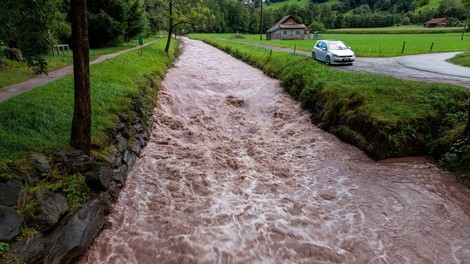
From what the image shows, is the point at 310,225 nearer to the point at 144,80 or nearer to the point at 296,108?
the point at 296,108

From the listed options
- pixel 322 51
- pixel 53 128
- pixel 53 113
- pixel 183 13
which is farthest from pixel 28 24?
pixel 183 13

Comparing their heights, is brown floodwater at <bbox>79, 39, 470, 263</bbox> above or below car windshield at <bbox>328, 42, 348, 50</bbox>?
below

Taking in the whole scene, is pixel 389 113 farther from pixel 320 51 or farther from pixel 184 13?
pixel 184 13

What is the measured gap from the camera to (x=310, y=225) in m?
7.09

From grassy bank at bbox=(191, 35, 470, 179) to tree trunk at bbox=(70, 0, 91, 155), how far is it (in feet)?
29.1

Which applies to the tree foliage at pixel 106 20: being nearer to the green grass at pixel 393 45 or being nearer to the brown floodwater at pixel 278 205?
the green grass at pixel 393 45

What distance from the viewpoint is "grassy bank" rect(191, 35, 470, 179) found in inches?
404

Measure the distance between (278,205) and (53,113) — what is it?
7.18 meters

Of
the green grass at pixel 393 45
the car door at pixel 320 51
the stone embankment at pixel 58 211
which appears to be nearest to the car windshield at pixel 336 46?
the car door at pixel 320 51

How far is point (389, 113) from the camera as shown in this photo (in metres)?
11.1

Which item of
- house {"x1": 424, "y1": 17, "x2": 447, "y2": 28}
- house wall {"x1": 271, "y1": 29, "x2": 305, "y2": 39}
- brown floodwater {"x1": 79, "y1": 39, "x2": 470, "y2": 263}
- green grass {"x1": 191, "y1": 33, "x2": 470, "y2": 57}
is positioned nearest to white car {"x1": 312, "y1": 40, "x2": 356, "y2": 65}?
green grass {"x1": 191, "y1": 33, "x2": 470, "y2": 57}

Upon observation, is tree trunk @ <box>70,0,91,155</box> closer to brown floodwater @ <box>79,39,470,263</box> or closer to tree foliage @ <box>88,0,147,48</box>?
brown floodwater @ <box>79,39,470,263</box>

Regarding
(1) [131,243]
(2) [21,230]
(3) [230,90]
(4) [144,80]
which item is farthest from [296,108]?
(2) [21,230]

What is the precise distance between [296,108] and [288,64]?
7246 millimetres
